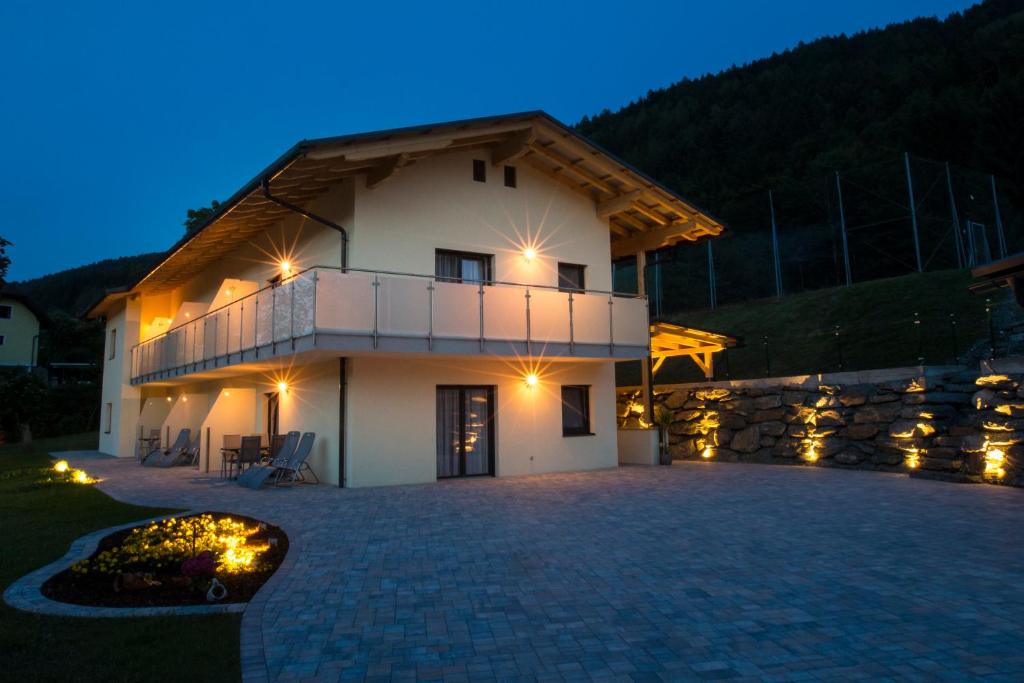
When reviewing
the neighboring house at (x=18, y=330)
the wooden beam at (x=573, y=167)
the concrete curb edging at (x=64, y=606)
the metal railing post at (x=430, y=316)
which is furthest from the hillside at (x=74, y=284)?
the concrete curb edging at (x=64, y=606)

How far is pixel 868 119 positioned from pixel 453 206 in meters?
32.3

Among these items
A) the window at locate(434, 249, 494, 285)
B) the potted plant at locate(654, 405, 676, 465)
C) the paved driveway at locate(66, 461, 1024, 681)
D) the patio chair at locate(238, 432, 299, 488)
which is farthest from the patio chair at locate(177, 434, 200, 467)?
the potted plant at locate(654, 405, 676, 465)

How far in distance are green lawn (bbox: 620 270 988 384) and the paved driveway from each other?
851cm

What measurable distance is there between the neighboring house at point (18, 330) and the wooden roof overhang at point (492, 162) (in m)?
33.4

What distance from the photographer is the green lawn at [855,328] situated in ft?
59.6

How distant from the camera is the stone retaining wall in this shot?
11.7 meters

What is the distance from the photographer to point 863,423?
1442cm

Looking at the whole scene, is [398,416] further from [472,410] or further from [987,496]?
[987,496]

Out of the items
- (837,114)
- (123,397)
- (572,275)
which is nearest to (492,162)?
(572,275)

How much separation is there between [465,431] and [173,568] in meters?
8.26

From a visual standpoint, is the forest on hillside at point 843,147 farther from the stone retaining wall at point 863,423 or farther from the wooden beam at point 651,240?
the stone retaining wall at point 863,423

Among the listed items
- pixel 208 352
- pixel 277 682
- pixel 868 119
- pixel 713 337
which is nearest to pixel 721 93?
pixel 868 119

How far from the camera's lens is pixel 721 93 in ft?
151

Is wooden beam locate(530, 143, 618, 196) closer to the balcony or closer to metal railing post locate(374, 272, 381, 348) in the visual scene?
the balcony
